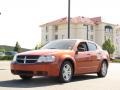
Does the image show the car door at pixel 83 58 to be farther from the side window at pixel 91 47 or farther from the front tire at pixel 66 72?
the front tire at pixel 66 72

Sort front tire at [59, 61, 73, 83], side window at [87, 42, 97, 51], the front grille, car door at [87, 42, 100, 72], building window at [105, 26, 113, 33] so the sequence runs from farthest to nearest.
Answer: building window at [105, 26, 113, 33] < side window at [87, 42, 97, 51] < car door at [87, 42, 100, 72] < front tire at [59, 61, 73, 83] < the front grille

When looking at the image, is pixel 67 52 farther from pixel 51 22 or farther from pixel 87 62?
pixel 51 22

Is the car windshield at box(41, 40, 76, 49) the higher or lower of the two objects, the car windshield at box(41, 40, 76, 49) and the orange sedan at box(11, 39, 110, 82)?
the higher

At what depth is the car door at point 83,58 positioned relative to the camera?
46.9ft

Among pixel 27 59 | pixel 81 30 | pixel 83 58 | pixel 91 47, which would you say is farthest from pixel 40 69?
pixel 81 30

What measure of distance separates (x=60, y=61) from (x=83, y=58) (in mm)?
1578

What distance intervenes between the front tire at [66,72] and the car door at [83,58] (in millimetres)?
508

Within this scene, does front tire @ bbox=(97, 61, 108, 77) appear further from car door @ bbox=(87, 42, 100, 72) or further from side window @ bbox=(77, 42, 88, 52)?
side window @ bbox=(77, 42, 88, 52)

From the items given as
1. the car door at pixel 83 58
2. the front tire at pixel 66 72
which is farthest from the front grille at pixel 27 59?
the car door at pixel 83 58

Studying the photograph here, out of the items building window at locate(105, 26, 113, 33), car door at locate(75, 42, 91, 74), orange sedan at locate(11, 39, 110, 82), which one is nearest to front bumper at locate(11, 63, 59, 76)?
orange sedan at locate(11, 39, 110, 82)

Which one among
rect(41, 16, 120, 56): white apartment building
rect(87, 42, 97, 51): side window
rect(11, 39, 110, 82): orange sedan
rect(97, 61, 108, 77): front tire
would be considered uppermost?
rect(41, 16, 120, 56): white apartment building

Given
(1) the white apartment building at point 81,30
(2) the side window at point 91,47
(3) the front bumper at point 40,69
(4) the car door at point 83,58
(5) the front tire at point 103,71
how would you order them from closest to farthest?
(3) the front bumper at point 40,69
(4) the car door at point 83,58
(2) the side window at point 91,47
(5) the front tire at point 103,71
(1) the white apartment building at point 81,30

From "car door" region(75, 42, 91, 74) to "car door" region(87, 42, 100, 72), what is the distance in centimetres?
20

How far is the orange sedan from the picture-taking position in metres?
12.9
